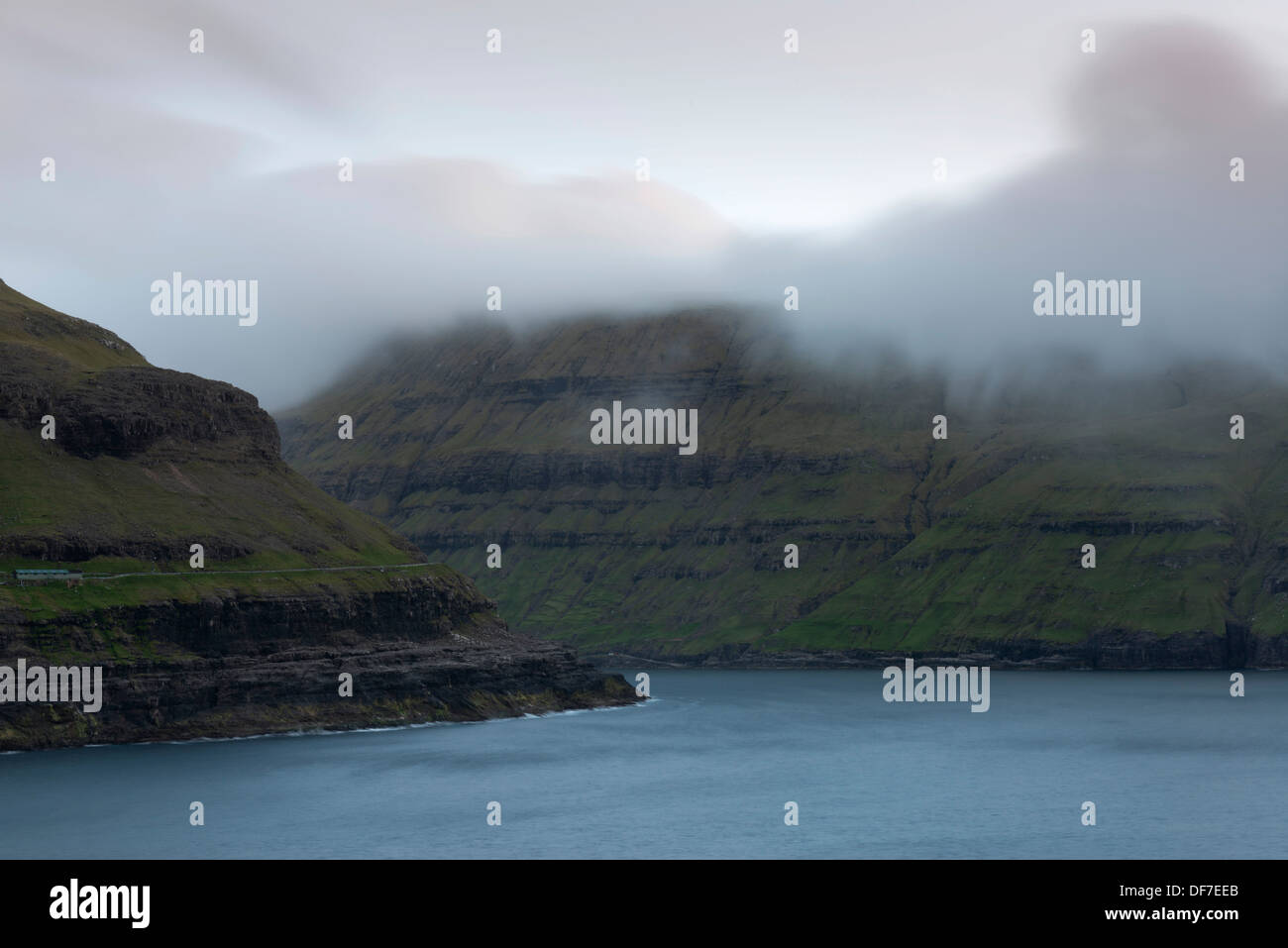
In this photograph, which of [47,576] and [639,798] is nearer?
[639,798]

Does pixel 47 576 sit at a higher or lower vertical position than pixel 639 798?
higher

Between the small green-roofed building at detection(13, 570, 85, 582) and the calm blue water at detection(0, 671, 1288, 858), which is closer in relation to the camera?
the calm blue water at detection(0, 671, 1288, 858)

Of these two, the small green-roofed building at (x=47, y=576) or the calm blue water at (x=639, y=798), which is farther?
the small green-roofed building at (x=47, y=576)

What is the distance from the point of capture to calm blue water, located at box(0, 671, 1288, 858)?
124 metres

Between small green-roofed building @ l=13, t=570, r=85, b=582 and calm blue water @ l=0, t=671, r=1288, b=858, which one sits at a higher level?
small green-roofed building @ l=13, t=570, r=85, b=582

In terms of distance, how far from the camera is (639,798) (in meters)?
150

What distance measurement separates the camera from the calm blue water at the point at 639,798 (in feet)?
Answer: 405

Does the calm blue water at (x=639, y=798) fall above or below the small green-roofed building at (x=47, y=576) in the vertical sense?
below
